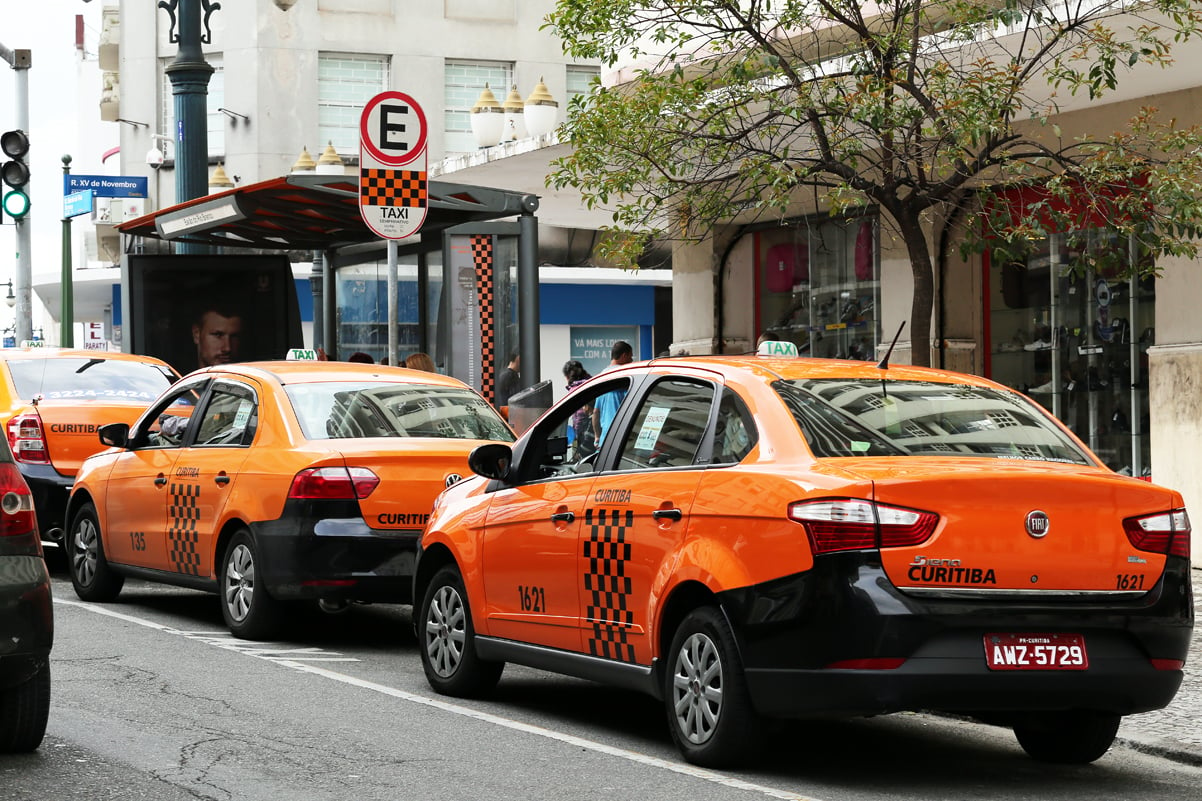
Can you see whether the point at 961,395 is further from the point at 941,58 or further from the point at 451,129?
the point at 451,129

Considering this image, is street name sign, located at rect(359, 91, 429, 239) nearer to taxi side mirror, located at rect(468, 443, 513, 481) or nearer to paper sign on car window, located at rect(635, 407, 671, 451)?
taxi side mirror, located at rect(468, 443, 513, 481)

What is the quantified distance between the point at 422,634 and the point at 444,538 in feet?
1.74

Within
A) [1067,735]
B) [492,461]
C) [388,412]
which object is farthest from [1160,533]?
[388,412]

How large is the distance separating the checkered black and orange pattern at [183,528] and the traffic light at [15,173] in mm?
18420

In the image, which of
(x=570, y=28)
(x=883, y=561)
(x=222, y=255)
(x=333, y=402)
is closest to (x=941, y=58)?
(x=570, y=28)

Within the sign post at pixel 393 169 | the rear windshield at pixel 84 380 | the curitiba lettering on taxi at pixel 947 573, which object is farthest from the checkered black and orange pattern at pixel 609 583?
the rear windshield at pixel 84 380

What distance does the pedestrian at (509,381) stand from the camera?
17.4 metres

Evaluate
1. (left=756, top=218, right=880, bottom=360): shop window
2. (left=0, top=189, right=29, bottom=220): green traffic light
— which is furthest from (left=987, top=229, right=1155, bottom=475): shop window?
(left=0, top=189, right=29, bottom=220): green traffic light

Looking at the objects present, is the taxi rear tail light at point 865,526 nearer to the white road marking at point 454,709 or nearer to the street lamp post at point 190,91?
the white road marking at point 454,709

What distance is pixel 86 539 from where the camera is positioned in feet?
41.2

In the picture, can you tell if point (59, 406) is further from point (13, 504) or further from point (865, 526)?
point (865, 526)

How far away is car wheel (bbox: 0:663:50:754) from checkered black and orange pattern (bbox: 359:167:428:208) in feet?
20.8

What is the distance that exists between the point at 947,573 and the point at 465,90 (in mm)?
40314

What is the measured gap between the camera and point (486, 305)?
57.5 ft
